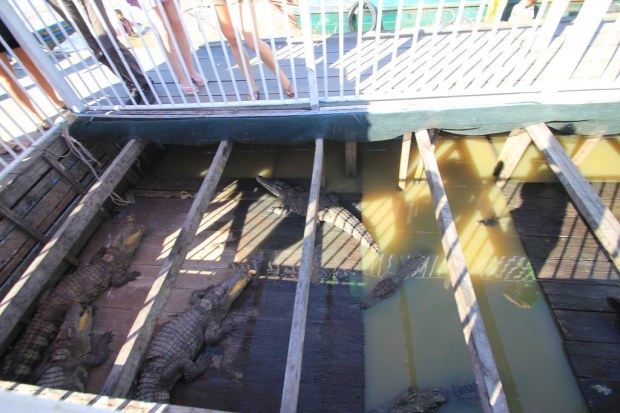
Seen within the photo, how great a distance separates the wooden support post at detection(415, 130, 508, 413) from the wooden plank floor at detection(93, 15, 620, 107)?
1069 millimetres

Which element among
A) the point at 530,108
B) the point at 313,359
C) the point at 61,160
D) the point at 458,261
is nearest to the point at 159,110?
the point at 61,160

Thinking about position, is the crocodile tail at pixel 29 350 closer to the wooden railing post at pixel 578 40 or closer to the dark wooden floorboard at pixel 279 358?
the dark wooden floorboard at pixel 279 358

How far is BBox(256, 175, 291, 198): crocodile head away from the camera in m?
3.99

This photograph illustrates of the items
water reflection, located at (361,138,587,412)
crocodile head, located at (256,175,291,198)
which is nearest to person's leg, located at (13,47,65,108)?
crocodile head, located at (256,175,291,198)

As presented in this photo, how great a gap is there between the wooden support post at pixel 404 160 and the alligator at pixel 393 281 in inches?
41.0

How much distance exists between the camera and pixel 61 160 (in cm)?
344

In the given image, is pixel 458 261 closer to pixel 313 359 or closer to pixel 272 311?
pixel 313 359

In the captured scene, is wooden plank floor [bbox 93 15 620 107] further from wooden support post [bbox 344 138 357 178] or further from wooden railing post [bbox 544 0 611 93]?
wooden support post [bbox 344 138 357 178]

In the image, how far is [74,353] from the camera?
2887 millimetres

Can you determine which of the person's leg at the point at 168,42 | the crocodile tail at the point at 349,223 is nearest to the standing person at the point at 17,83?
the person's leg at the point at 168,42

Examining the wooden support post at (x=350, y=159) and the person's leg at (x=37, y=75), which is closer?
the person's leg at (x=37, y=75)

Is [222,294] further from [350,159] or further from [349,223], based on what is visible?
[350,159]

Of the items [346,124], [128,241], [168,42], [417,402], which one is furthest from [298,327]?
[168,42]

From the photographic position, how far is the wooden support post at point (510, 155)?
3.41 meters
